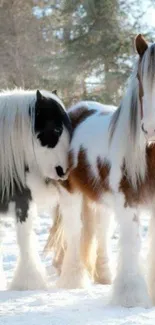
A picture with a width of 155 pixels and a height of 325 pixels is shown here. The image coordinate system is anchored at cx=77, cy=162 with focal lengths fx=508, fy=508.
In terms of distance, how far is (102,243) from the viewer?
4.77m

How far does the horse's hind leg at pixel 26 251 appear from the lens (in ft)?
13.2

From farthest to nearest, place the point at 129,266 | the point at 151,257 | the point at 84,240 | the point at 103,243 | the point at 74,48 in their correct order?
the point at 74,48 → the point at 103,243 → the point at 84,240 → the point at 151,257 → the point at 129,266

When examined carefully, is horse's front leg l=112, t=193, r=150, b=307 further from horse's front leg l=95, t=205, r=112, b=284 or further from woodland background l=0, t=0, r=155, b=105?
woodland background l=0, t=0, r=155, b=105

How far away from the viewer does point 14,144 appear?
409 cm

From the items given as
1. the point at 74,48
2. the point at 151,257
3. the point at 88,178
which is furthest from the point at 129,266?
the point at 74,48

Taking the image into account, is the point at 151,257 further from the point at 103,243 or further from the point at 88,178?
the point at 103,243

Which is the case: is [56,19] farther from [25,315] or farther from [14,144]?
[25,315]

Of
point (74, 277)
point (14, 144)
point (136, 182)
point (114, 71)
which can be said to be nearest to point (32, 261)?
point (74, 277)

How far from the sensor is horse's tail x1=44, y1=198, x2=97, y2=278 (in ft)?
14.8

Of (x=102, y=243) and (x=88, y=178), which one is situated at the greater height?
(x=88, y=178)

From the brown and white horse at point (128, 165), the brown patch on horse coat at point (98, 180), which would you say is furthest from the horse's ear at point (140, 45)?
the brown patch on horse coat at point (98, 180)

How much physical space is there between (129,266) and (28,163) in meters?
1.28

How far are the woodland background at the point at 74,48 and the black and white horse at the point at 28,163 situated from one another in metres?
7.29

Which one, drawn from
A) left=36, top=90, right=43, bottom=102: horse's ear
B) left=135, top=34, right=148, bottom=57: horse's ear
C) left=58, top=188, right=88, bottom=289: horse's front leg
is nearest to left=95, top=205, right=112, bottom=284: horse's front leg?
left=58, top=188, right=88, bottom=289: horse's front leg
